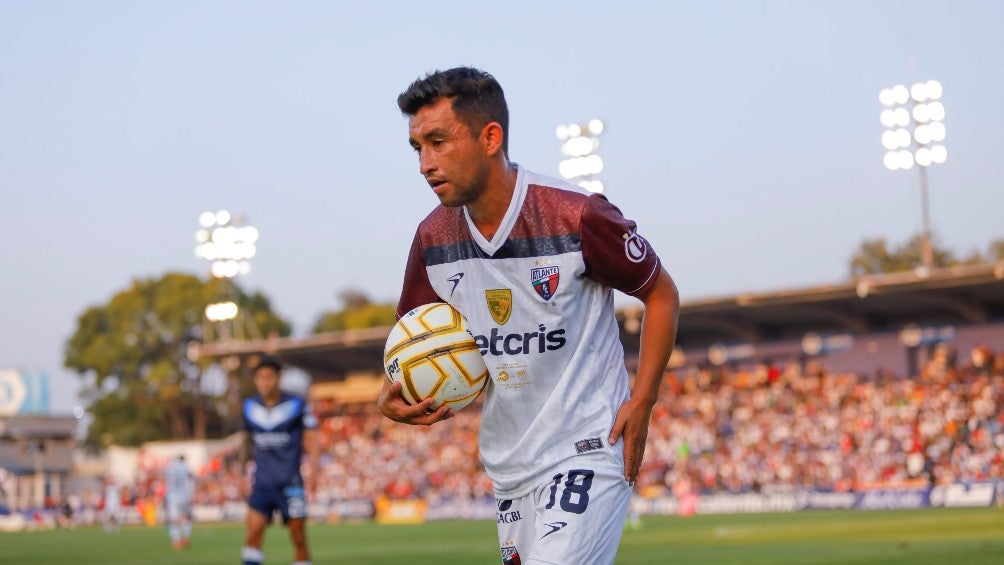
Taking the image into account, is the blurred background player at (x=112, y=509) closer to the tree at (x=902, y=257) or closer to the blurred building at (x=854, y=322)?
the blurred building at (x=854, y=322)

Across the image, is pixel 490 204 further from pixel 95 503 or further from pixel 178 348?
pixel 178 348

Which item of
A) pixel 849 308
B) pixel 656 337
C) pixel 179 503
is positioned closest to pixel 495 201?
pixel 656 337

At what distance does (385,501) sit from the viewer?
1893 inches

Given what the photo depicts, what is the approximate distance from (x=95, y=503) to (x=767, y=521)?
129 feet

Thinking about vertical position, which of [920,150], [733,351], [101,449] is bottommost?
[101,449]

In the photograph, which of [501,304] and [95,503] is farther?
[95,503]

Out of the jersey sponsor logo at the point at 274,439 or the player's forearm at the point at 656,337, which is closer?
the player's forearm at the point at 656,337

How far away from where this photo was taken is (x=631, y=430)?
5227mm

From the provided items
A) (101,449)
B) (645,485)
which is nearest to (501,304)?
(645,485)

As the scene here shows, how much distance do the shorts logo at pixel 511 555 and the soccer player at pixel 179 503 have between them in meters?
22.5

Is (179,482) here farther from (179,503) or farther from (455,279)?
(455,279)

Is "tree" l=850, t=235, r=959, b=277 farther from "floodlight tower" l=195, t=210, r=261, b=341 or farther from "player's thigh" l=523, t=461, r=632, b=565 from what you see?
"player's thigh" l=523, t=461, r=632, b=565

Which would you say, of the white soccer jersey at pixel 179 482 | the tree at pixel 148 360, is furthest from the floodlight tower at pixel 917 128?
→ the tree at pixel 148 360

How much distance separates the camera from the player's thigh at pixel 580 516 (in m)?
5.03
